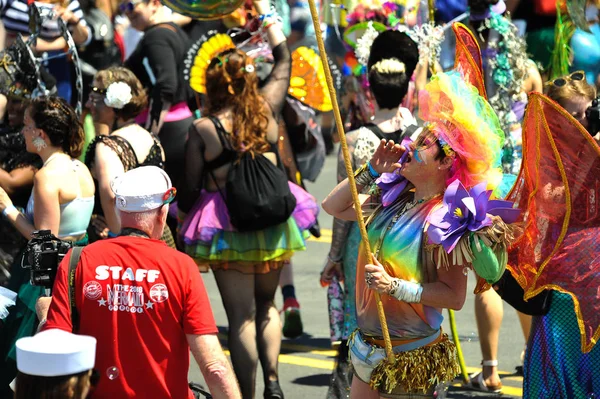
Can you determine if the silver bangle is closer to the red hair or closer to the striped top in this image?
the red hair

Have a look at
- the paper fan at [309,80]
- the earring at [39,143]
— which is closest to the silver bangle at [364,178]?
the earring at [39,143]

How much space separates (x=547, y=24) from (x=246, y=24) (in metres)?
3.10

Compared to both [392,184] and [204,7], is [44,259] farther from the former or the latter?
[204,7]

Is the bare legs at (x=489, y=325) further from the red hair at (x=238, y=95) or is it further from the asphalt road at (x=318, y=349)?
the red hair at (x=238, y=95)

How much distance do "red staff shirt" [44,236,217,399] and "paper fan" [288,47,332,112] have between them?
150 inches

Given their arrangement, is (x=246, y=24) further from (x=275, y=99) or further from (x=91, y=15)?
(x=91, y=15)

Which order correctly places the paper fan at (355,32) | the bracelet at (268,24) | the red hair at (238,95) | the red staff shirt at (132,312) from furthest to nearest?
the paper fan at (355,32)
the bracelet at (268,24)
the red hair at (238,95)
the red staff shirt at (132,312)

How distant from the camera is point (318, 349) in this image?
7168mm

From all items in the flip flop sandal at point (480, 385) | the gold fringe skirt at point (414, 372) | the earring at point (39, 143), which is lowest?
the flip flop sandal at point (480, 385)

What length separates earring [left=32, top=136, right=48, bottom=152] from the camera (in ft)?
17.3

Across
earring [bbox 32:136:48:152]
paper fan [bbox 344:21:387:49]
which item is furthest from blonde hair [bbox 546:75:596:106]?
earring [bbox 32:136:48:152]

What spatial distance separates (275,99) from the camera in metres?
5.97

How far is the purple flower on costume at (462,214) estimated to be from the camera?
151 inches

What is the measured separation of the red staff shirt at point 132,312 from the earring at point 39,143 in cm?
177
